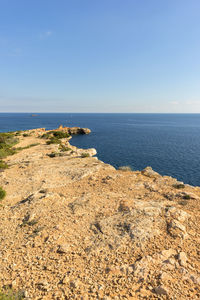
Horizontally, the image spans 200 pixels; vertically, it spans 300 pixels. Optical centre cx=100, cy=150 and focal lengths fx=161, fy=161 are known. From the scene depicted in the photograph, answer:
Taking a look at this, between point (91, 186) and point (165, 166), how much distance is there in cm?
2692

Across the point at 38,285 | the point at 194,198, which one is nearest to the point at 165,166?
the point at 194,198

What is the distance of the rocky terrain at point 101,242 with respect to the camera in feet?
21.9

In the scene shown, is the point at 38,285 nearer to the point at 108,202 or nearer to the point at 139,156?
the point at 108,202

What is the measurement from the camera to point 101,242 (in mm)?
9023

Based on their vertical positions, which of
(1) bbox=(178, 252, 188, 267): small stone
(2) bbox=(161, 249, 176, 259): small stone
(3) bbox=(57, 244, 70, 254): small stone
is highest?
(1) bbox=(178, 252, 188, 267): small stone

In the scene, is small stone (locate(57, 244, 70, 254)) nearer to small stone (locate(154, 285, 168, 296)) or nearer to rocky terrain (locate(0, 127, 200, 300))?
rocky terrain (locate(0, 127, 200, 300))

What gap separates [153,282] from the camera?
676 centimetres

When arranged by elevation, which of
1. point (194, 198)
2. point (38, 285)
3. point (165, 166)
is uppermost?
point (194, 198)

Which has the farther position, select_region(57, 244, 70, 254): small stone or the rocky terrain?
select_region(57, 244, 70, 254): small stone

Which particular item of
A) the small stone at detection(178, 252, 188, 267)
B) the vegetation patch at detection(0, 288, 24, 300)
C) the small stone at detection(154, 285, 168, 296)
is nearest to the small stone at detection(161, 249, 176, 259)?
the small stone at detection(178, 252, 188, 267)

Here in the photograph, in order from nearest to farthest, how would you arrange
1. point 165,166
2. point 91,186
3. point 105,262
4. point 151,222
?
1. point 105,262
2. point 151,222
3. point 91,186
4. point 165,166

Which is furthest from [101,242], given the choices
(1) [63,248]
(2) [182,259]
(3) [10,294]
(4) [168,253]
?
(3) [10,294]

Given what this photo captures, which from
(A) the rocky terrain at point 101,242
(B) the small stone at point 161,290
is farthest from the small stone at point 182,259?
(B) the small stone at point 161,290

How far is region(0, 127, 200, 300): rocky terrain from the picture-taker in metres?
6.68
